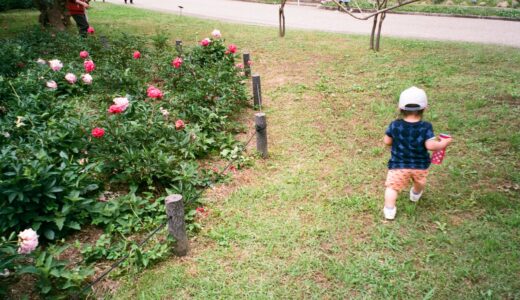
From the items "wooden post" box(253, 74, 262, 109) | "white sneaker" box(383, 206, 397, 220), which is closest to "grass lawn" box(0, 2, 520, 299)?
"white sneaker" box(383, 206, 397, 220)

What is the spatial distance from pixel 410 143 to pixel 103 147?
2.86m

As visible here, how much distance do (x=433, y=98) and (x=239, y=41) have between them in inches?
217

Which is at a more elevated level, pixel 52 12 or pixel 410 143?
pixel 52 12

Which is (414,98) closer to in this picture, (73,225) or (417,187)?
(417,187)

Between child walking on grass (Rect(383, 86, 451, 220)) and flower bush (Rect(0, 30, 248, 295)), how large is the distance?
183cm

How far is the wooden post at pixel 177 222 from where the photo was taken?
2777 millimetres

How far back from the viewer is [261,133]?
4.36 m

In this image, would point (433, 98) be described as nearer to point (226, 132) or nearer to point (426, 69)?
point (426, 69)

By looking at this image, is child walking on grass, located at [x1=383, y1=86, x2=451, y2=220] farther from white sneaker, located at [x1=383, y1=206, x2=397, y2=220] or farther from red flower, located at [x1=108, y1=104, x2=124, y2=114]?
red flower, located at [x1=108, y1=104, x2=124, y2=114]

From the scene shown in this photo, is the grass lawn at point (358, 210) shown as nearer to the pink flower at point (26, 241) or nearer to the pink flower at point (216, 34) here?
the pink flower at point (26, 241)

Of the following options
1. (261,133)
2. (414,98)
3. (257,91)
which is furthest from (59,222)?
(257,91)

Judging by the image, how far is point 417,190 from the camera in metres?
3.46

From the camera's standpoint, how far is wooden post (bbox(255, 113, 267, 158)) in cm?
427

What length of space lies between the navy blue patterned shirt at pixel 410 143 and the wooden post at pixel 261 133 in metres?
1.46
